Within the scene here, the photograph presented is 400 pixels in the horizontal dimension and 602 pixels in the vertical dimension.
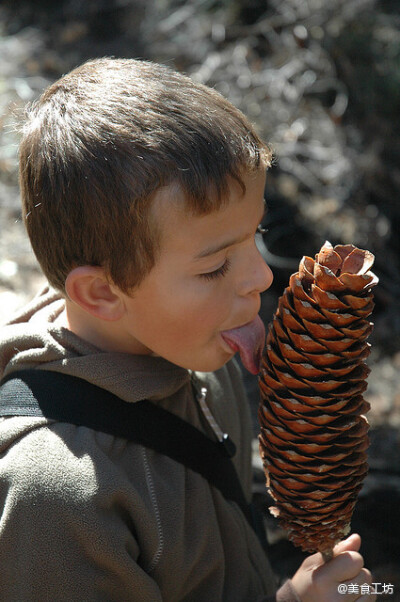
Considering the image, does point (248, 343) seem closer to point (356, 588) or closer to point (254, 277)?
point (254, 277)

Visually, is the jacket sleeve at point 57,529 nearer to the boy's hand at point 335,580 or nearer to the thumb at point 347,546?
the boy's hand at point 335,580

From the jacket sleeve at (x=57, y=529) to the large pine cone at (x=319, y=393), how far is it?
1.28 feet

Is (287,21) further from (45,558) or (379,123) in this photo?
(45,558)

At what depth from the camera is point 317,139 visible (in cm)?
440

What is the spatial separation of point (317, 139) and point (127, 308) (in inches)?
125

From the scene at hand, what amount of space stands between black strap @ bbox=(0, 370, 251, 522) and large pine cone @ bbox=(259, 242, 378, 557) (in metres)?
0.25

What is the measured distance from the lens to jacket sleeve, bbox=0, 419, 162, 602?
143cm

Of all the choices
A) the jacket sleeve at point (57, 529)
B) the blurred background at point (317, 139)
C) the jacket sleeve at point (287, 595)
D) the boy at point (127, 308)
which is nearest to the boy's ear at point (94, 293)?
the boy at point (127, 308)

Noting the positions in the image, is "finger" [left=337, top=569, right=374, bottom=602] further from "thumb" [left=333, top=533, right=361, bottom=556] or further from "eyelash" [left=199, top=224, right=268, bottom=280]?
"eyelash" [left=199, top=224, right=268, bottom=280]

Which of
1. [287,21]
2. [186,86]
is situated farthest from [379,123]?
[186,86]

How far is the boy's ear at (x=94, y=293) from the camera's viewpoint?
1535mm

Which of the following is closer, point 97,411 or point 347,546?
point 97,411

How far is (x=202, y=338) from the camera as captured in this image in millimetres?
1557

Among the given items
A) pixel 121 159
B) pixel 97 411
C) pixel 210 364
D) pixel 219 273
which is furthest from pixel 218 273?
pixel 97 411
